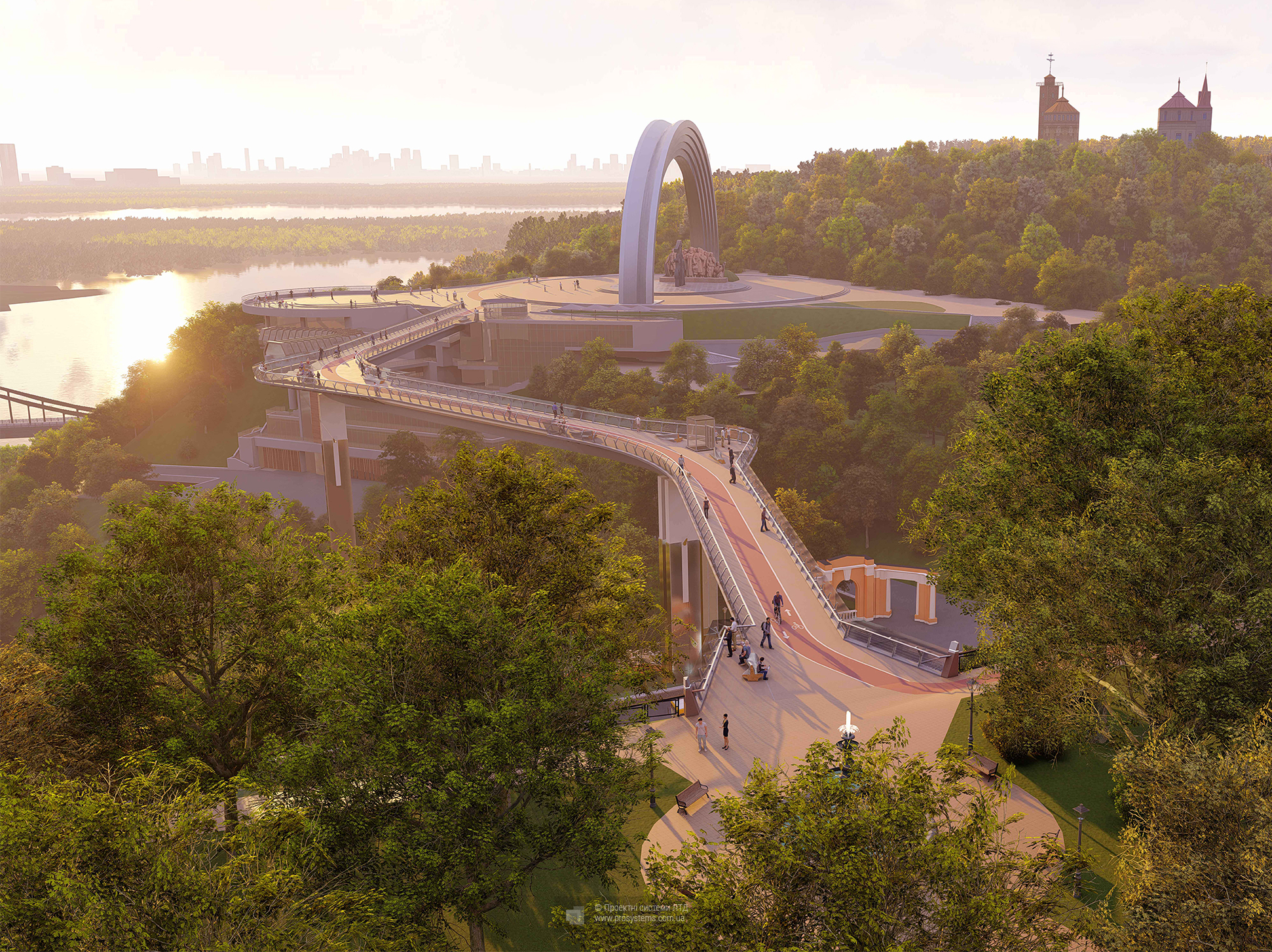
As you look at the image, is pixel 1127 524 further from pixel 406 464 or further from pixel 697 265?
pixel 697 265

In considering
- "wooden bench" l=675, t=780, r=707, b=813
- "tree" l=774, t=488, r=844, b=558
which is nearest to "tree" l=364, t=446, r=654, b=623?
"wooden bench" l=675, t=780, r=707, b=813

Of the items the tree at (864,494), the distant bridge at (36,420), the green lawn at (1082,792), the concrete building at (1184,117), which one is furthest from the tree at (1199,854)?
the concrete building at (1184,117)

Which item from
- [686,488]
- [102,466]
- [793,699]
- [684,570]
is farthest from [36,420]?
[793,699]

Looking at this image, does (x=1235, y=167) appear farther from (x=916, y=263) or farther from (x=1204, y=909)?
(x=1204, y=909)

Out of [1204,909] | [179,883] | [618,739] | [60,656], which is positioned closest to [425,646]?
[618,739]

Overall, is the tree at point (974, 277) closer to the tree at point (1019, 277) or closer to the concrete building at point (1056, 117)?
the tree at point (1019, 277)

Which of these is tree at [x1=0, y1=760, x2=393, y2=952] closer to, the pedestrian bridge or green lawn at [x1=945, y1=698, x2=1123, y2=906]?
green lawn at [x1=945, y1=698, x2=1123, y2=906]
